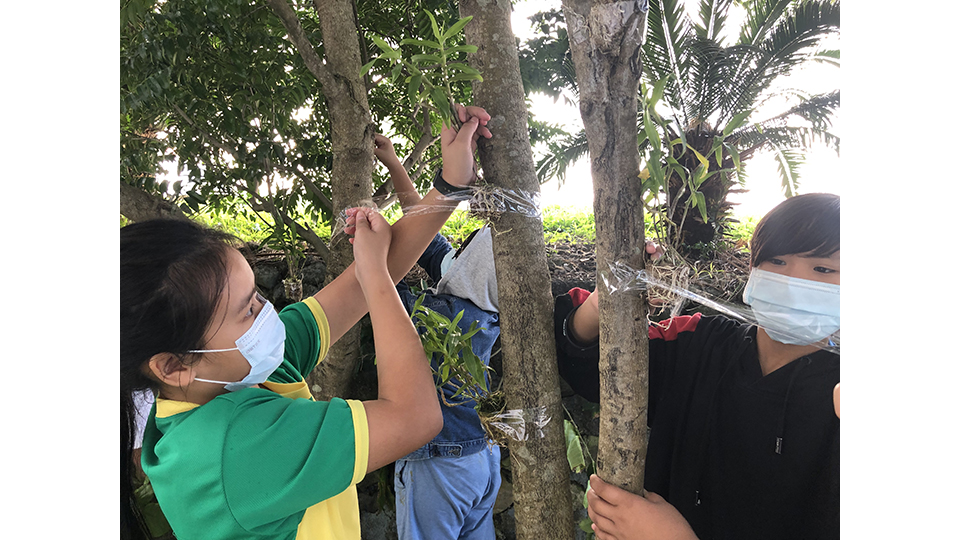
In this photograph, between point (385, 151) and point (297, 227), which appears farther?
point (297, 227)

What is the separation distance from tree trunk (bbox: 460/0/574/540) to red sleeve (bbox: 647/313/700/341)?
8.8 inches

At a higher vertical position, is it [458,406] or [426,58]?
[426,58]

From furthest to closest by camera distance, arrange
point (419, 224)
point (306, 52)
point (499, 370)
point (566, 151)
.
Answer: point (499, 370) < point (306, 52) < point (566, 151) < point (419, 224)

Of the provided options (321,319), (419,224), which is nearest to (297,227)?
(321,319)

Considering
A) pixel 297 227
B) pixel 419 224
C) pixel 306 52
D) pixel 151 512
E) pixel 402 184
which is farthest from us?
pixel 151 512

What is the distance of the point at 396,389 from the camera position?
829 millimetres

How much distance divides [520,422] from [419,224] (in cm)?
45

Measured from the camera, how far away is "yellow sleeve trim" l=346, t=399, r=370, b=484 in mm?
778

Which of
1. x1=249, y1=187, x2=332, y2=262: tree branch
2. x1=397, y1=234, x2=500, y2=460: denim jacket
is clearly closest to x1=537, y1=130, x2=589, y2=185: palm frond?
x1=397, y1=234, x2=500, y2=460: denim jacket

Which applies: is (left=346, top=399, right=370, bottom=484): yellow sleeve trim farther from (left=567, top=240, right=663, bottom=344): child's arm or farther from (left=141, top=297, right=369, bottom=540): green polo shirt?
(left=567, top=240, right=663, bottom=344): child's arm

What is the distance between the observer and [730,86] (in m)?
Result: 1.02

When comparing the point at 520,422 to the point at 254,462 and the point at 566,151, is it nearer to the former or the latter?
the point at 254,462

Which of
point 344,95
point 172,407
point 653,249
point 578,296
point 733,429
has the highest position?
point 344,95
